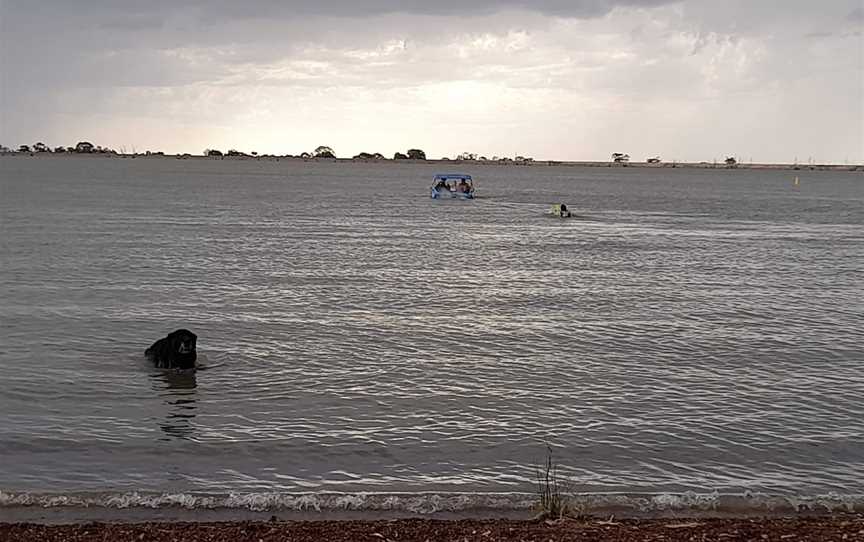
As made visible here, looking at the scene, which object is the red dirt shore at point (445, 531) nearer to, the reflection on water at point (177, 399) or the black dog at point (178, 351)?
the reflection on water at point (177, 399)

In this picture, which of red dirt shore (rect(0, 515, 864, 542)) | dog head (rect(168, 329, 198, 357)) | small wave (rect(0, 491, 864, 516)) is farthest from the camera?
dog head (rect(168, 329, 198, 357))

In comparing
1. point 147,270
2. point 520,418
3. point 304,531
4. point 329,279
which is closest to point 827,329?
point 520,418

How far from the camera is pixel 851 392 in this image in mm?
16109

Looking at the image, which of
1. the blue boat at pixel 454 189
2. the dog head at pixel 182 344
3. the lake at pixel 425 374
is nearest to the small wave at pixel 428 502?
the lake at pixel 425 374

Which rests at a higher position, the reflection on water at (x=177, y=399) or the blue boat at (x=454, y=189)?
the blue boat at (x=454, y=189)

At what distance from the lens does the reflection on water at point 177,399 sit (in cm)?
1341

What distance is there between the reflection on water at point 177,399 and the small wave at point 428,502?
128 inches

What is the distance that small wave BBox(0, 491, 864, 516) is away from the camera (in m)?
9.56

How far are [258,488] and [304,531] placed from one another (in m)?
2.82

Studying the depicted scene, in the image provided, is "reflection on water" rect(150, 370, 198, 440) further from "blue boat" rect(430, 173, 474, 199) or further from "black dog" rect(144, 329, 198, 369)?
"blue boat" rect(430, 173, 474, 199)

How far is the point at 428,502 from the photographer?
31.7 ft

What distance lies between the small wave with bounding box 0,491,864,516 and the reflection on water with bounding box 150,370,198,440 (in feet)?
10.6

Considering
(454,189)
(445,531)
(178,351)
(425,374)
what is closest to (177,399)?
(178,351)

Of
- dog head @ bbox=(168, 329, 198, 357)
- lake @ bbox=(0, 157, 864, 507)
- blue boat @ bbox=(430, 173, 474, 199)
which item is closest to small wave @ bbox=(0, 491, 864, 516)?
lake @ bbox=(0, 157, 864, 507)
